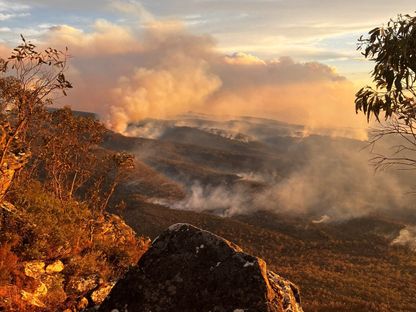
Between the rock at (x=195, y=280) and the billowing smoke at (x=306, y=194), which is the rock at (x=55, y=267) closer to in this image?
the rock at (x=195, y=280)

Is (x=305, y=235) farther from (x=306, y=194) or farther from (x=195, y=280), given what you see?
(x=195, y=280)

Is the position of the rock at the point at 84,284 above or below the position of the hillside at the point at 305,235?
above

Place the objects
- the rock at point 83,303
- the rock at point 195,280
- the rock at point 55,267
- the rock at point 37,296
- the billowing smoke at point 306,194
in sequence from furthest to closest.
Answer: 1. the billowing smoke at point 306,194
2. the rock at point 55,267
3. the rock at point 83,303
4. the rock at point 37,296
5. the rock at point 195,280

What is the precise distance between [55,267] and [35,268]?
2.25ft

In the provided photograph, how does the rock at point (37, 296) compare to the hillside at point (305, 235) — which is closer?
the rock at point (37, 296)

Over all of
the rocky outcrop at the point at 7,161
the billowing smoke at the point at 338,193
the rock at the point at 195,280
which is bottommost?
the billowing smoke at the point at 338,193

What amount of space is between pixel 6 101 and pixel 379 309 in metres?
37.9

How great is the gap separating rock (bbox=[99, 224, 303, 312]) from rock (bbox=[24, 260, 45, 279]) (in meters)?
4.24

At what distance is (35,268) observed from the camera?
443 inches

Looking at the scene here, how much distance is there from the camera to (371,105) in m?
11.0

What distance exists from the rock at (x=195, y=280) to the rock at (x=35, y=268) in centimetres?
424

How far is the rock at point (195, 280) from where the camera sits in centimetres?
705

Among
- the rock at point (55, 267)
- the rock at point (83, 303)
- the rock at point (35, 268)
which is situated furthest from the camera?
the rock at point (55, 267)

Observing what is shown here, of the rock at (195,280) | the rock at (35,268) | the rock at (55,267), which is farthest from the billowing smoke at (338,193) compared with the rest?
the rock at (195,280)
